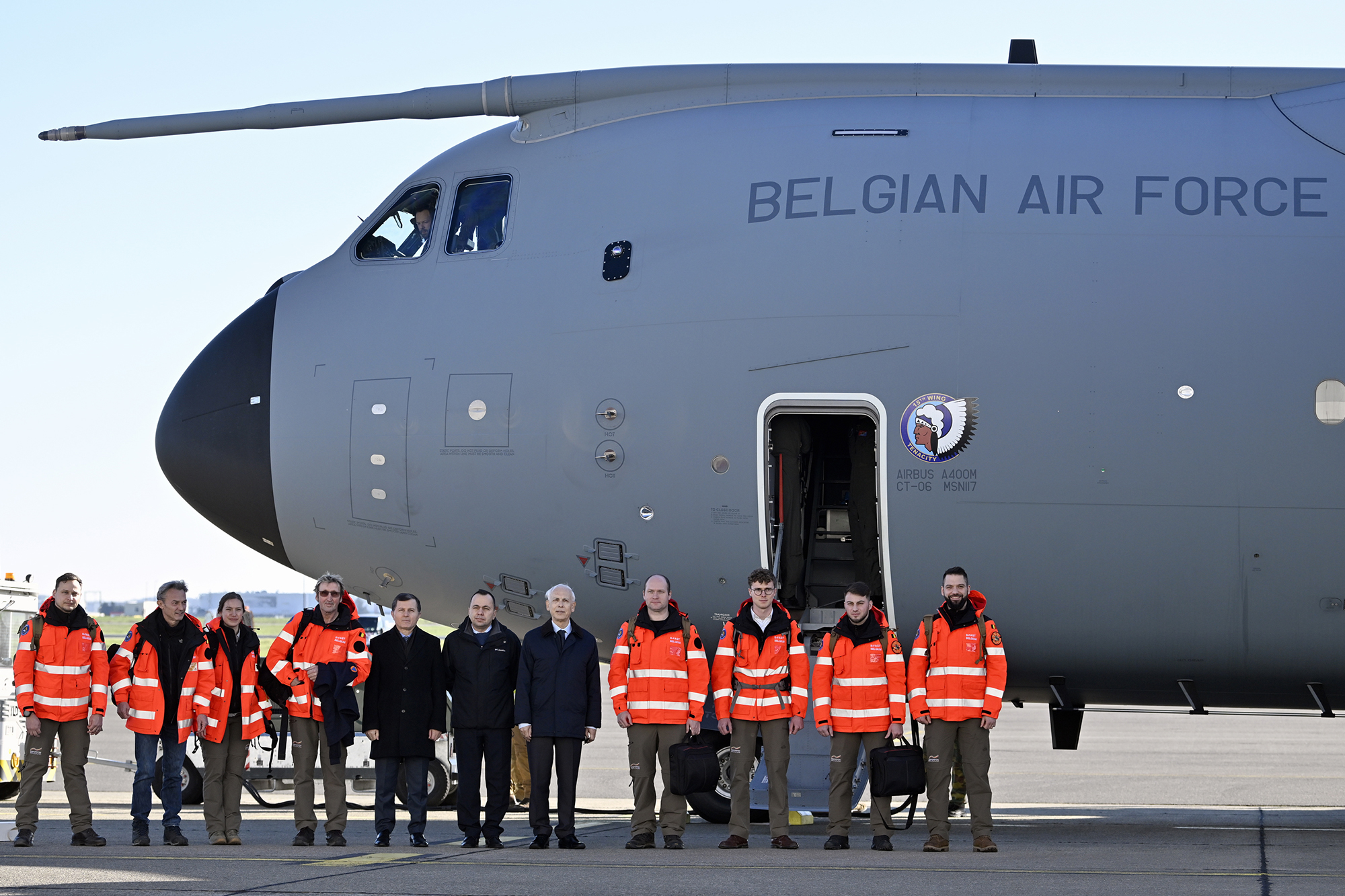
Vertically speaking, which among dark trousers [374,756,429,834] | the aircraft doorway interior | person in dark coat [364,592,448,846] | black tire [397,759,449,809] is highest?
the aircraft doorway interior

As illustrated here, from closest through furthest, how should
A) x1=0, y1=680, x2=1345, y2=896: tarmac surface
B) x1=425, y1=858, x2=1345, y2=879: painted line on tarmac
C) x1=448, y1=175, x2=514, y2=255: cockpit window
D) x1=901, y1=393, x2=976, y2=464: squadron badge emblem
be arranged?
x1=0, y1=680, x2=1345, y2=896: tarmac surface, x1=425, y1=858, x2=1345, y2=879: painted line on tarmac, x1=901, y1=393, x2=976, y2=464: squadron badge emblem, x1=448, y1=175, x2=514, y2=255: cockpit window

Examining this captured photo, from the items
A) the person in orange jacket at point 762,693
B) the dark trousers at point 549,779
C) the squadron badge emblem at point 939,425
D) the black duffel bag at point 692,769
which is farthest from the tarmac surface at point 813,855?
the squadron badge emblem at point 939,425

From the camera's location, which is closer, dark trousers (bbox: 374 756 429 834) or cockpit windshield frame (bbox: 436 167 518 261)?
dark trousers (bbox: 374 756 429 834)

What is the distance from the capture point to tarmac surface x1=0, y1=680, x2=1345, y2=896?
880 cm

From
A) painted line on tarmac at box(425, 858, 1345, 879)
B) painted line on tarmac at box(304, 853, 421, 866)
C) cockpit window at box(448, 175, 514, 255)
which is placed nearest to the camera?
painted line on tarmac at box(425, 858, 1345, 879)

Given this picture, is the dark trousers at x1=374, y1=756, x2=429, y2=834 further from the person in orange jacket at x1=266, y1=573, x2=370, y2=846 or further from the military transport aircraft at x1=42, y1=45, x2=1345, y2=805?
the military transport aircraft at x1=42, y1=45, x2=1345, y2=805

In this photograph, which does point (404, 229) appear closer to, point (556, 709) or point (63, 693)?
point (556, 709)

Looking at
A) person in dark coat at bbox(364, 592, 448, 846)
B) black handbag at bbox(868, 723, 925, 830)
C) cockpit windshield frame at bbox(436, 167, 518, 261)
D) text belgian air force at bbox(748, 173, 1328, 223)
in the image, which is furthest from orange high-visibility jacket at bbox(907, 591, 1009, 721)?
cockpit windshield frame at bbox(436, 167, 518, 261)

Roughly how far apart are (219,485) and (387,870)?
15.6ft

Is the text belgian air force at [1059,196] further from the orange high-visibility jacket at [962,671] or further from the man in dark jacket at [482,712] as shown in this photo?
the man in dark jacket at [482,712]

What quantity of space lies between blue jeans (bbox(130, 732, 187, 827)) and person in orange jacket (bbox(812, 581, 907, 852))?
5086 millimetres

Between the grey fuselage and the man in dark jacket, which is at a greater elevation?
the grey fuselage

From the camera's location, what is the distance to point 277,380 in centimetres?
1255

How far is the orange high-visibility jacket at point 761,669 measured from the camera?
430 inches
